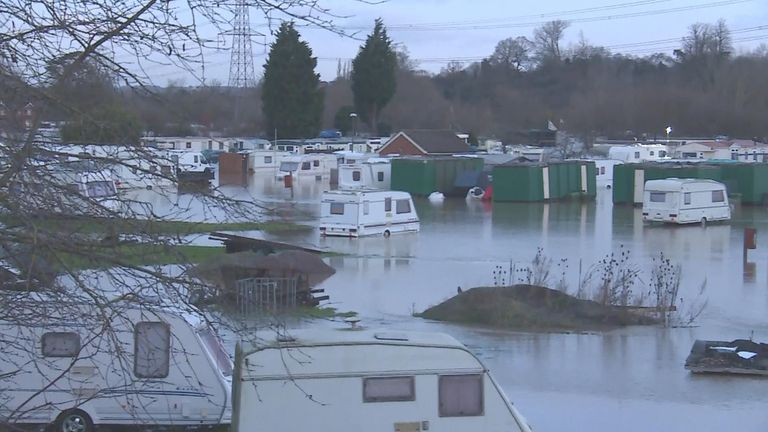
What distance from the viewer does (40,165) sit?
372cm

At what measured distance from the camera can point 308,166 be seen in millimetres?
54344

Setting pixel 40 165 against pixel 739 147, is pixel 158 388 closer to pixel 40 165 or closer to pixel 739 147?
pixel 40 165

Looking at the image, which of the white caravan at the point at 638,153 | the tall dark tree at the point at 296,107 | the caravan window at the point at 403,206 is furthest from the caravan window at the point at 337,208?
the white caravan at the point at 638,153

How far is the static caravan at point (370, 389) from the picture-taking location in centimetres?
657

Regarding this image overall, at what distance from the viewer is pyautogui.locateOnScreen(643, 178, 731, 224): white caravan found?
3338 centimetres

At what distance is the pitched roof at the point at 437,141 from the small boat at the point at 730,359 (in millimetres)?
43769

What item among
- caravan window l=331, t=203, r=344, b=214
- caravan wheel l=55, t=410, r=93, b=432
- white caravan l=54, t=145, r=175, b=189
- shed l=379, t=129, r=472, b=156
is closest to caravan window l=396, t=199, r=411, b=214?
caravan window l=331, t=203, r=344, b=214

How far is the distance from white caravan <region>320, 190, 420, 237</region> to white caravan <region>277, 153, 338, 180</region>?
23210mm

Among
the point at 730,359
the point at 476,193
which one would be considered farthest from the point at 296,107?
the point at 730,359

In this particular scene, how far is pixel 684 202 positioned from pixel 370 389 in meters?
28.5

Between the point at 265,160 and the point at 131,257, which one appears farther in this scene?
the point at 265,160

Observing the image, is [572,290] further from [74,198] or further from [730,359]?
[74,198]

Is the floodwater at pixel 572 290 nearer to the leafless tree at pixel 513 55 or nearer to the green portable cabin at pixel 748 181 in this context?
the green portable cabin at pixel 748 181

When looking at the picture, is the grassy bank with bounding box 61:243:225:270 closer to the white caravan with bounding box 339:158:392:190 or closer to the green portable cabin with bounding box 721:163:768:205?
the green portable cabin with bounding box 721:163:768:205
